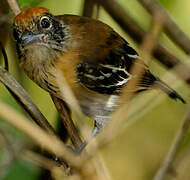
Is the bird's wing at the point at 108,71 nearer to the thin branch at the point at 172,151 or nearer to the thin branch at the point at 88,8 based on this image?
the thin branch at the point at 88,8

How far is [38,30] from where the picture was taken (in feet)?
11.3

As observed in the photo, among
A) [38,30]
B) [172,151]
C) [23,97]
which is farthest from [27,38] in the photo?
[172,151]

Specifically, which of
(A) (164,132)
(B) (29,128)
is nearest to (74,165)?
(B) (29,128)

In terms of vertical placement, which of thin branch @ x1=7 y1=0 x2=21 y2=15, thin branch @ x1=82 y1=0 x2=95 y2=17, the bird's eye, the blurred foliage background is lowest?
the blurred foliage background

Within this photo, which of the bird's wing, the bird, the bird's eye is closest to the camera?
the bird's eye

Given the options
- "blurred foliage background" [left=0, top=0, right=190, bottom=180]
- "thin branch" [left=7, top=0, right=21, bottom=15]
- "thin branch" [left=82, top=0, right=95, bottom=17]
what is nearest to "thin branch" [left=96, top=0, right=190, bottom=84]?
"thin branch" [left=82, top=0, right=95, bottom=17]

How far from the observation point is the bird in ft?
11.8

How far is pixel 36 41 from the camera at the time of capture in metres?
3.45

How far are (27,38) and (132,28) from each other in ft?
2.94

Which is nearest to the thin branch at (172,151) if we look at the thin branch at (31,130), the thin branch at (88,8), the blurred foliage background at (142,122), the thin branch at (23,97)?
the thin branch at (31,130)

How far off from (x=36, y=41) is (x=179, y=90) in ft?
5.46

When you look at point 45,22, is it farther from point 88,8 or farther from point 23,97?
point 23,97

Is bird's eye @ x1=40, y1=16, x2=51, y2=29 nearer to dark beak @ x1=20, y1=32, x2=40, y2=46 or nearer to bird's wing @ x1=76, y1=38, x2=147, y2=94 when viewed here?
dark beak @ x1=20, y1=32, x2=40, y2=46

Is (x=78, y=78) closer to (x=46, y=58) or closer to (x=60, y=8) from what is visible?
(x=46, y=58)
